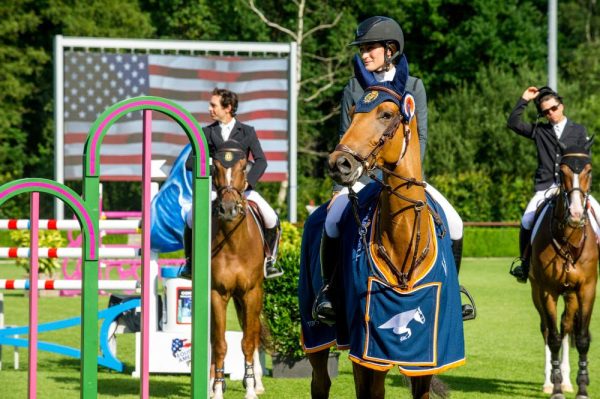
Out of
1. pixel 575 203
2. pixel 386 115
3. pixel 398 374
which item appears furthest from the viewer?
pixel 398 374

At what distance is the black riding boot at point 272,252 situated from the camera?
1052 centimetres

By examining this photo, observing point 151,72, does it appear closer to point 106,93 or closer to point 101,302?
point 106,93

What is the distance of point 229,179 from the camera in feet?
32.0

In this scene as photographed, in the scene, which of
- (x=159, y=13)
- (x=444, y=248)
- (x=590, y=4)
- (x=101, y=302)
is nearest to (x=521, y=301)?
(x=101, y=302)

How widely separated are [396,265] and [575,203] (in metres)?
4.16

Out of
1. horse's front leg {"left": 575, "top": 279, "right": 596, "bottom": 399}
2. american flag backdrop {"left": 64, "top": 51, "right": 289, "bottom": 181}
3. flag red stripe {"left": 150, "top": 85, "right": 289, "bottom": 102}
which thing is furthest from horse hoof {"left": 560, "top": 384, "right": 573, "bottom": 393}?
flag red stripe {"left": 150, "top": 85, "right": 289, "bottom": 102}

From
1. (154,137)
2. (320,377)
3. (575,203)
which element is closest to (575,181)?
(575,203)

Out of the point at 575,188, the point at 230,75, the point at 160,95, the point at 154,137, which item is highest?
the point at 230,75

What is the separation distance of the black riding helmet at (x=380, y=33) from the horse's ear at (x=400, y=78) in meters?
0.20

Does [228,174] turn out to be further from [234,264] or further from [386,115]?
[386,115]

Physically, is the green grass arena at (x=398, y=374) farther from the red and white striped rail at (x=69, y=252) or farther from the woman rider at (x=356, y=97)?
the woman rider at (x=356, y=97)

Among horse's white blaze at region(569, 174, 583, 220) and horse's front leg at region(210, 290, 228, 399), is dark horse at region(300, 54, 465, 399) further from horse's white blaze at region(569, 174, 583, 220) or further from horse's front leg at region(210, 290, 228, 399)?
horse's white blaze at region(569, 174, 583, 220)

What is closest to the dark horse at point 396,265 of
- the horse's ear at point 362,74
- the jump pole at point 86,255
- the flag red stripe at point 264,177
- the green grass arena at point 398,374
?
the horse's ear at point 362,74

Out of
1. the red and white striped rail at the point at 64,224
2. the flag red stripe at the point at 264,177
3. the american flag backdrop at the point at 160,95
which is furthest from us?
the american flag backdrop at the point at 160,95
